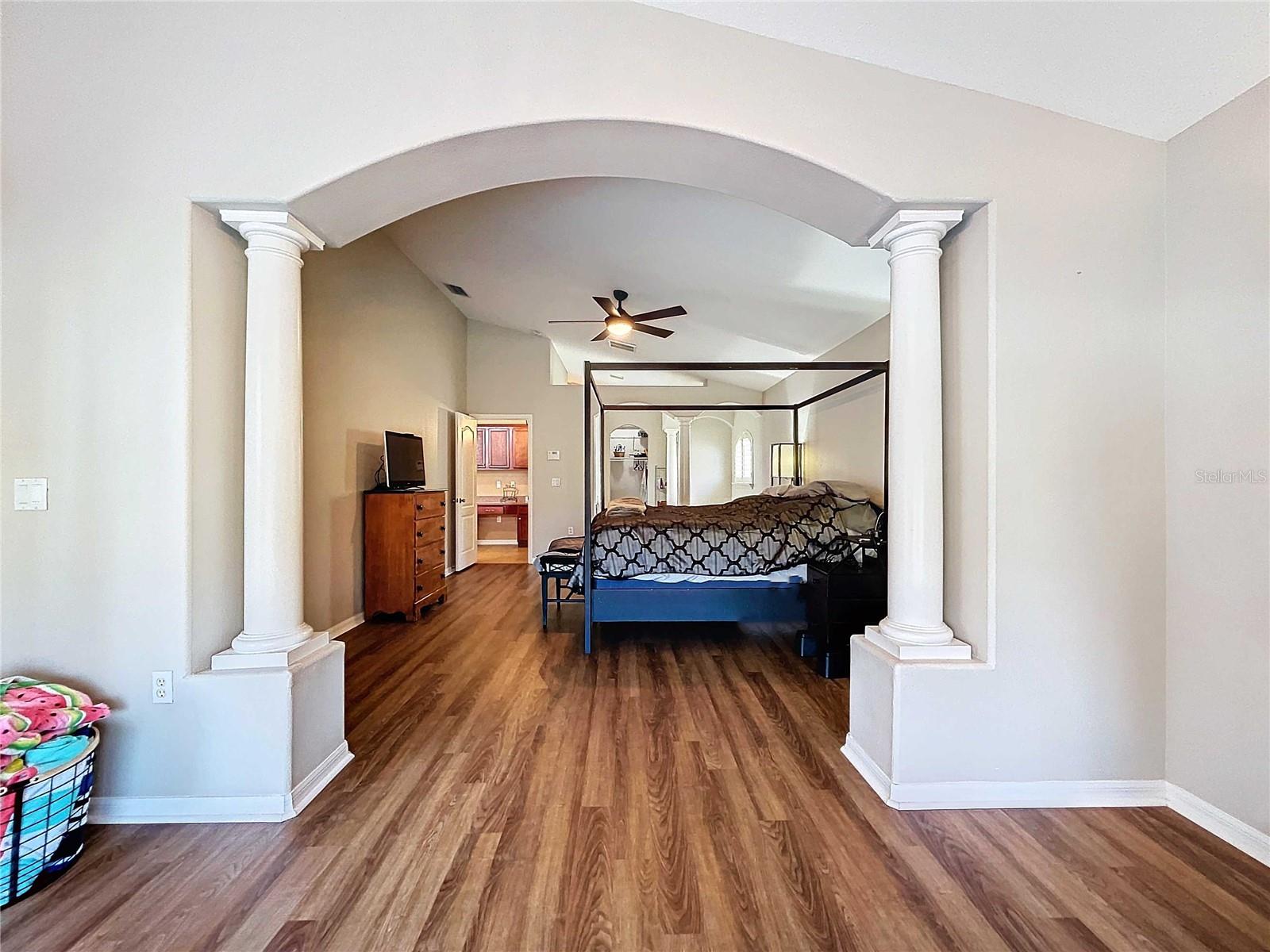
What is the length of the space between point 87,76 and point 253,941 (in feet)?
9.02

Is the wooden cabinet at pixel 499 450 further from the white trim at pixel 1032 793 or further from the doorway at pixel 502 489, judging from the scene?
the white trim at pixel 1032 793

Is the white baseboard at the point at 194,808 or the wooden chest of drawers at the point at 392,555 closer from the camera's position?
the white baseboard at the point at 194,808

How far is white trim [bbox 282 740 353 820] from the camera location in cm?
201

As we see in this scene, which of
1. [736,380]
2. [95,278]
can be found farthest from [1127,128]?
[736,380]

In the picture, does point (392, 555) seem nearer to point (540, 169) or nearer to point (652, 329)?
point (652, 329)

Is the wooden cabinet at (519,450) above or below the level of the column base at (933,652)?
above

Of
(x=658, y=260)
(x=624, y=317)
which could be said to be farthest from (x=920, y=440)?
(x=624, y=317)

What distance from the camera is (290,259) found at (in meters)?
2.16

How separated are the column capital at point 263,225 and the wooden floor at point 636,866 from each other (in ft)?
6.72

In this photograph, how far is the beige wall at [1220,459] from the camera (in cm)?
178

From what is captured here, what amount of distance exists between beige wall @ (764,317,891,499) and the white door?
13.4 feet

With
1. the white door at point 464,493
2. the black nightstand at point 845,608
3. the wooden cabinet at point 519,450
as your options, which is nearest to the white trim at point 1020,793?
the black nightstand at point 845,608

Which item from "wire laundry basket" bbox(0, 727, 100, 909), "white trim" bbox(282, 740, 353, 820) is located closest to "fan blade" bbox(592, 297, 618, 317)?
"white trim" bbox(282, 740, 353, 820)

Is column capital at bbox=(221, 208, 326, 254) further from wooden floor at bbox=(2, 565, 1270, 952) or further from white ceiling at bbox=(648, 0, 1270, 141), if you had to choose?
wooden floor at bbox=(2, 565, 1270, 952)
